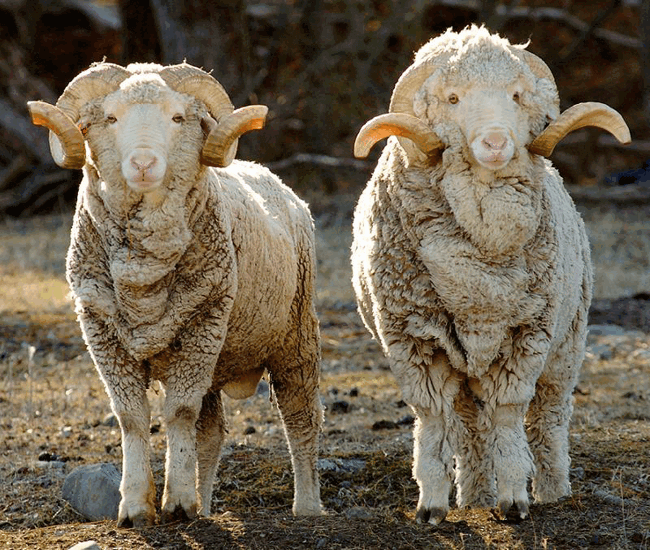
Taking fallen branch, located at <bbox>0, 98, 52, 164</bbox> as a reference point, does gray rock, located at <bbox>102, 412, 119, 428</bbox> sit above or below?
below

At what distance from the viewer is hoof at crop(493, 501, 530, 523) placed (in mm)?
5566

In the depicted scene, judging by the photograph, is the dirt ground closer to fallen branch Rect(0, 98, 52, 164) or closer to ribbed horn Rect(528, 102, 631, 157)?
ribbed horn Rect(528, 102, 631, 157)

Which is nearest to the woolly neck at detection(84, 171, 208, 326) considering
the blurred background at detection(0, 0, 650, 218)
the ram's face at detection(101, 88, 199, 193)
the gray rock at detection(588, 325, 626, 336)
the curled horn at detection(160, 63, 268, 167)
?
the ram's face at detection(101, 88, 199, 193)

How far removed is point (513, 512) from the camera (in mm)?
5578

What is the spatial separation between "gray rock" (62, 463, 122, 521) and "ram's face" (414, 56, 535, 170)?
260 centimetres

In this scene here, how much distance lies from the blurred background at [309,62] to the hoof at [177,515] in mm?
10652

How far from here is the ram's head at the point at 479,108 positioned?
5559 millimetres

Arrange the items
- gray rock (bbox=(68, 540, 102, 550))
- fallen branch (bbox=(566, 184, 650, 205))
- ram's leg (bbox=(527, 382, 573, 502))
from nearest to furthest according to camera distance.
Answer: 1. gray rock (bbox=(68, 540, 102, 550))
2. ram's leg (bbox=(527, 382, 573, 502))
3. fallen branch (bbox=(566, 184, 650, 205))

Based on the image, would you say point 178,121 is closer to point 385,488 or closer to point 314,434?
point 314,434

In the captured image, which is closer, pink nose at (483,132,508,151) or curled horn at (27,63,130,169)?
pink nose at (483,132,508,151)

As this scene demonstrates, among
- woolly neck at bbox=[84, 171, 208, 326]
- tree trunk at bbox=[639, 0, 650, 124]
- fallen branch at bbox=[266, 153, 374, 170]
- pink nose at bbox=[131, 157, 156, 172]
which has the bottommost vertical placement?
woolly neck at bbox=[84, 171, 208, 326]

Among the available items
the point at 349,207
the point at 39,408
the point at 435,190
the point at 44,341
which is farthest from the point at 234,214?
the point at 349,207

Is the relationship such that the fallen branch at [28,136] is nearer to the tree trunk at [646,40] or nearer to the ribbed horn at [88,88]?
the tree trunk at [646,40]

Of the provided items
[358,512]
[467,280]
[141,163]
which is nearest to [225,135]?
[141,163]
